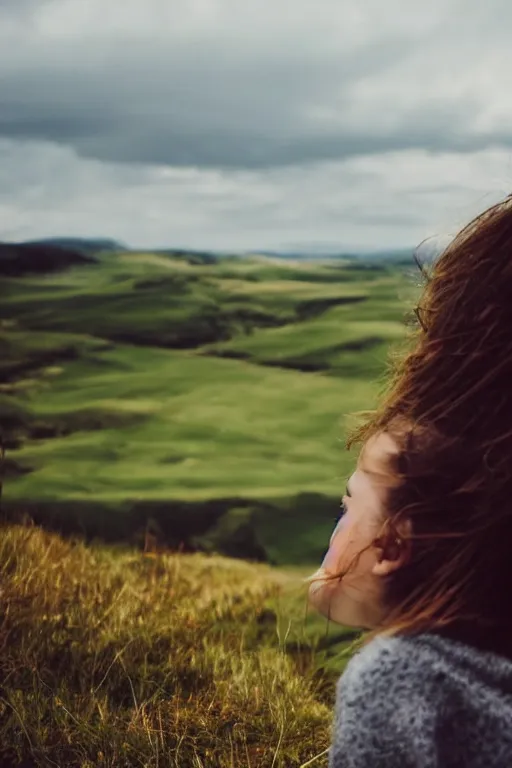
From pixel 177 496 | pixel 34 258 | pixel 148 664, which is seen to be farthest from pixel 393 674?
pixel 34 258

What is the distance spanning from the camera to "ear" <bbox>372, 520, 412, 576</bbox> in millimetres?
622

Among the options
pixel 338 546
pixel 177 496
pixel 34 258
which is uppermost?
pixel 34 258

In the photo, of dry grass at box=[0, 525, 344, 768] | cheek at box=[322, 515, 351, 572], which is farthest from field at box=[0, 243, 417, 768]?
cheek at box=[322, 515, 351, 572]

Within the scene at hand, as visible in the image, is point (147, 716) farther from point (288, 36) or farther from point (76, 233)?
point (288, 36)

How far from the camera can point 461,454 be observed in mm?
602

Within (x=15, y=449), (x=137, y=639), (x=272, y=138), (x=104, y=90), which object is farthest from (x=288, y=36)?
(x=137, y=639)

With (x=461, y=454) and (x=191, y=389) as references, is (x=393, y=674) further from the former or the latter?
(x=191, y=389)

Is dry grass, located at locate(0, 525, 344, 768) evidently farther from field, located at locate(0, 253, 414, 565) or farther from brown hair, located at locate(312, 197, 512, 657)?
brown hair, located at locate(312, 197, 512, 657)

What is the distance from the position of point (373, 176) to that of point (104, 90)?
15.9 inches

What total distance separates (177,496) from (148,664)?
28cm

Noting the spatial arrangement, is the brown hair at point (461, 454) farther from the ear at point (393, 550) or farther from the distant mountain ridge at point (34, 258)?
the distant mountain ridge at point (34, 258)

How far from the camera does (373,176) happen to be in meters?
1.49

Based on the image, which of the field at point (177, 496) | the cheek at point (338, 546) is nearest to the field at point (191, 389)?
the field at point (177, 496)

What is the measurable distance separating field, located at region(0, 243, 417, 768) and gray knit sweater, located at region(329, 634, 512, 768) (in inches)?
19.1
